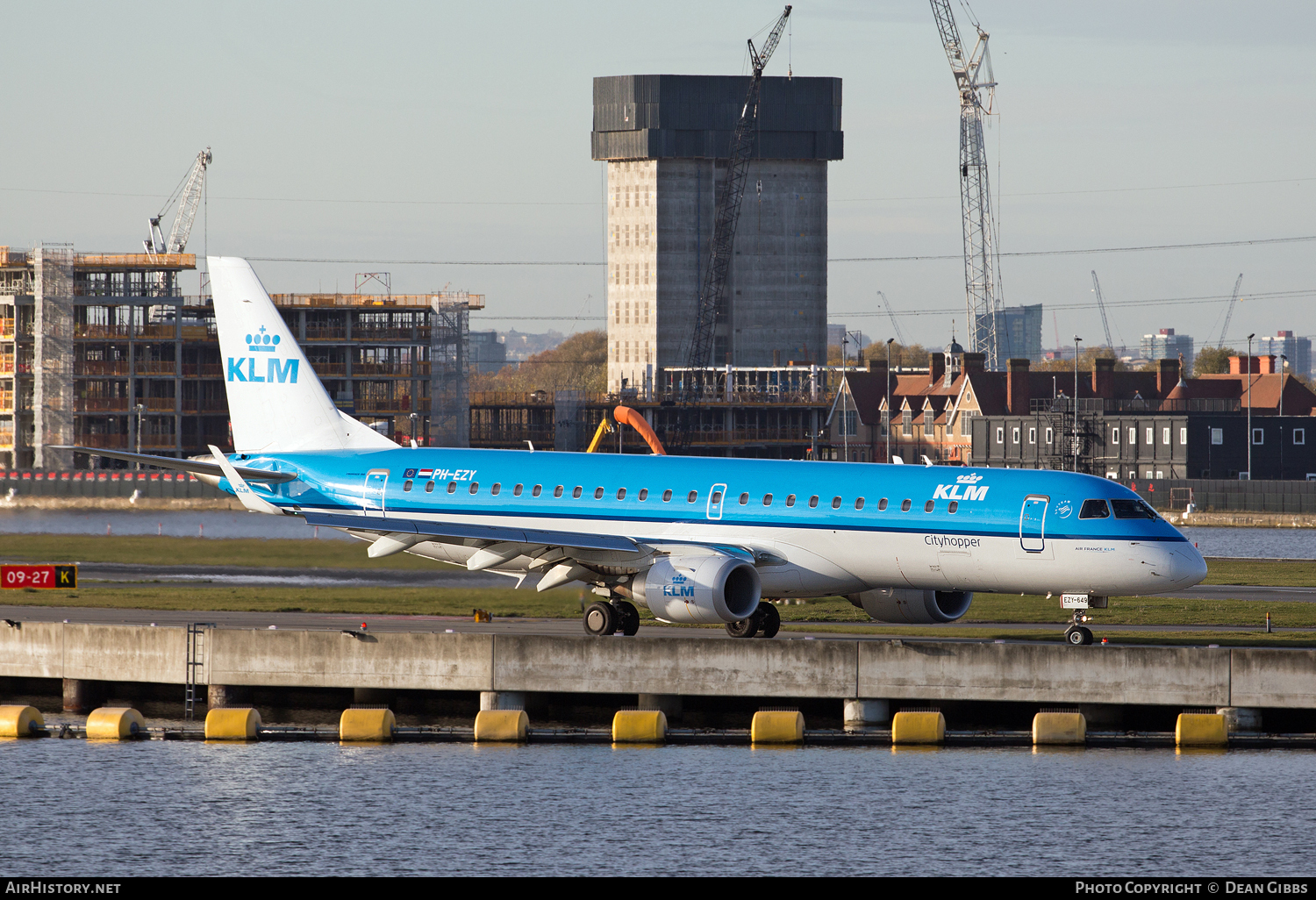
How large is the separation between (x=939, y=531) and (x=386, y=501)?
54.2 feet

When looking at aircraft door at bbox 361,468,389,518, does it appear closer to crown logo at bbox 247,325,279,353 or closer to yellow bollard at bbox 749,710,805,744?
crown logo at bbox 247,325,279,353

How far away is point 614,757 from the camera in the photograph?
135ft

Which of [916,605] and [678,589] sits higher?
[678,589]

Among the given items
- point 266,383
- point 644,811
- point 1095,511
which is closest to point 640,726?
point 644,811

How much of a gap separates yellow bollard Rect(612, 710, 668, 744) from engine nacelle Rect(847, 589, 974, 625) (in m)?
7.21

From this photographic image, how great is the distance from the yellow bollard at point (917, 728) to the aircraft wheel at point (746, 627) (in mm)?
6005

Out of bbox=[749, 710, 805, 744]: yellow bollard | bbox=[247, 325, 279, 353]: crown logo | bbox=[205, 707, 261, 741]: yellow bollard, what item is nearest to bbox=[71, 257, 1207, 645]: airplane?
bbox=[749, 710, 805, 744]: yellow bollard

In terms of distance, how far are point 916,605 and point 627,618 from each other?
25.4 ft

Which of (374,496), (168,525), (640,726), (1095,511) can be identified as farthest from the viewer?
(168,525)

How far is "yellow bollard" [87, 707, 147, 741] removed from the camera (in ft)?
141

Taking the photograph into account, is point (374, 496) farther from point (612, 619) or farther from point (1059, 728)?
point (1059, 728)

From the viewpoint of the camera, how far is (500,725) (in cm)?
4188

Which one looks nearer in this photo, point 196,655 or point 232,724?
point 232,724

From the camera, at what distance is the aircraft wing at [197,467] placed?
48.9 m
